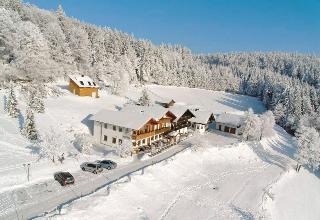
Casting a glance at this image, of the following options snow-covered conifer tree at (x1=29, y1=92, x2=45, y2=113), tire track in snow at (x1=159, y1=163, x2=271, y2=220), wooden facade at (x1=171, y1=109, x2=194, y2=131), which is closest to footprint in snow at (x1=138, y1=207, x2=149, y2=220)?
tire track in snow at (x1=159, y1=163, x2=271, y2=220)

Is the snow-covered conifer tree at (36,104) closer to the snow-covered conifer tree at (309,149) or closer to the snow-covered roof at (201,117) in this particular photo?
the snow-covered roof at (201,117)

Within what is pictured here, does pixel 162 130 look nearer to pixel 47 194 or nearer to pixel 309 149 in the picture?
pixel 309 149

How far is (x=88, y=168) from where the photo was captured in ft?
135

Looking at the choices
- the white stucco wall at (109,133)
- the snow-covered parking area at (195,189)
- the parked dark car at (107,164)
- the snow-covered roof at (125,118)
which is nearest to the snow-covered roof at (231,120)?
the snow-covered parking area at (195,189)

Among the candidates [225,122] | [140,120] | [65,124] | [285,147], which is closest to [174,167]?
[140,120]

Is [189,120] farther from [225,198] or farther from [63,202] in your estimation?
[63,202]

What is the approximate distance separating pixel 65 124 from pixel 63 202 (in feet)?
89.8

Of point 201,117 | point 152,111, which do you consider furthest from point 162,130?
point 201,117

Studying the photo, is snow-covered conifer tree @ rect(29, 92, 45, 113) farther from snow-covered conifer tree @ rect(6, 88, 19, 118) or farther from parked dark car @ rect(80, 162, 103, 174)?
parked dark car @ rect(80, 162, 103, 174)

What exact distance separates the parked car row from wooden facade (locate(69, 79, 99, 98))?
128ft

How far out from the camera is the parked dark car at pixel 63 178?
35.9 m

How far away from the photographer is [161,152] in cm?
5453

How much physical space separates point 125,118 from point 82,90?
28.6m

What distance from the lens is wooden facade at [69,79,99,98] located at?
7956cm
